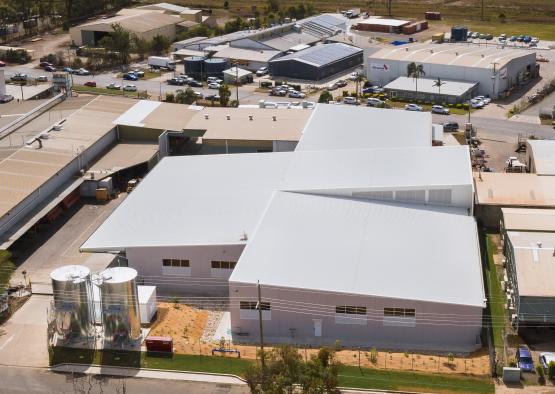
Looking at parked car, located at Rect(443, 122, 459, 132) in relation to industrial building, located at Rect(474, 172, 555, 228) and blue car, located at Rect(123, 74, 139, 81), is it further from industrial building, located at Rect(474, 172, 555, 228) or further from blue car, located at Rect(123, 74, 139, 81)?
blue car, located at Rect(123, 74, 139, 81)

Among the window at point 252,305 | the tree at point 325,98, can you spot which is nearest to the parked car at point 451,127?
the tree at point 325,98

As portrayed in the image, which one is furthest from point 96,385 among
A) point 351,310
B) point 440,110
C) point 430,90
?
point 430,90

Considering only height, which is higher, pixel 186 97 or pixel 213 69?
pixel 186 97

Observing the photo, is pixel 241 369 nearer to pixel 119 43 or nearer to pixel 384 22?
pixel 119 43

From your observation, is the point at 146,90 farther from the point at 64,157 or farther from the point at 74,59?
the point at 64,157

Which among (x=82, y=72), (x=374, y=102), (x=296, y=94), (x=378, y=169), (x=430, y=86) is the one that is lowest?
(x=374, y=102)

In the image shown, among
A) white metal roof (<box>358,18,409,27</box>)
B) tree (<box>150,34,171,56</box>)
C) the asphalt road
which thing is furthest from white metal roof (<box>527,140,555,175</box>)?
white metal roof (<box>358,18,409,27</box>)
